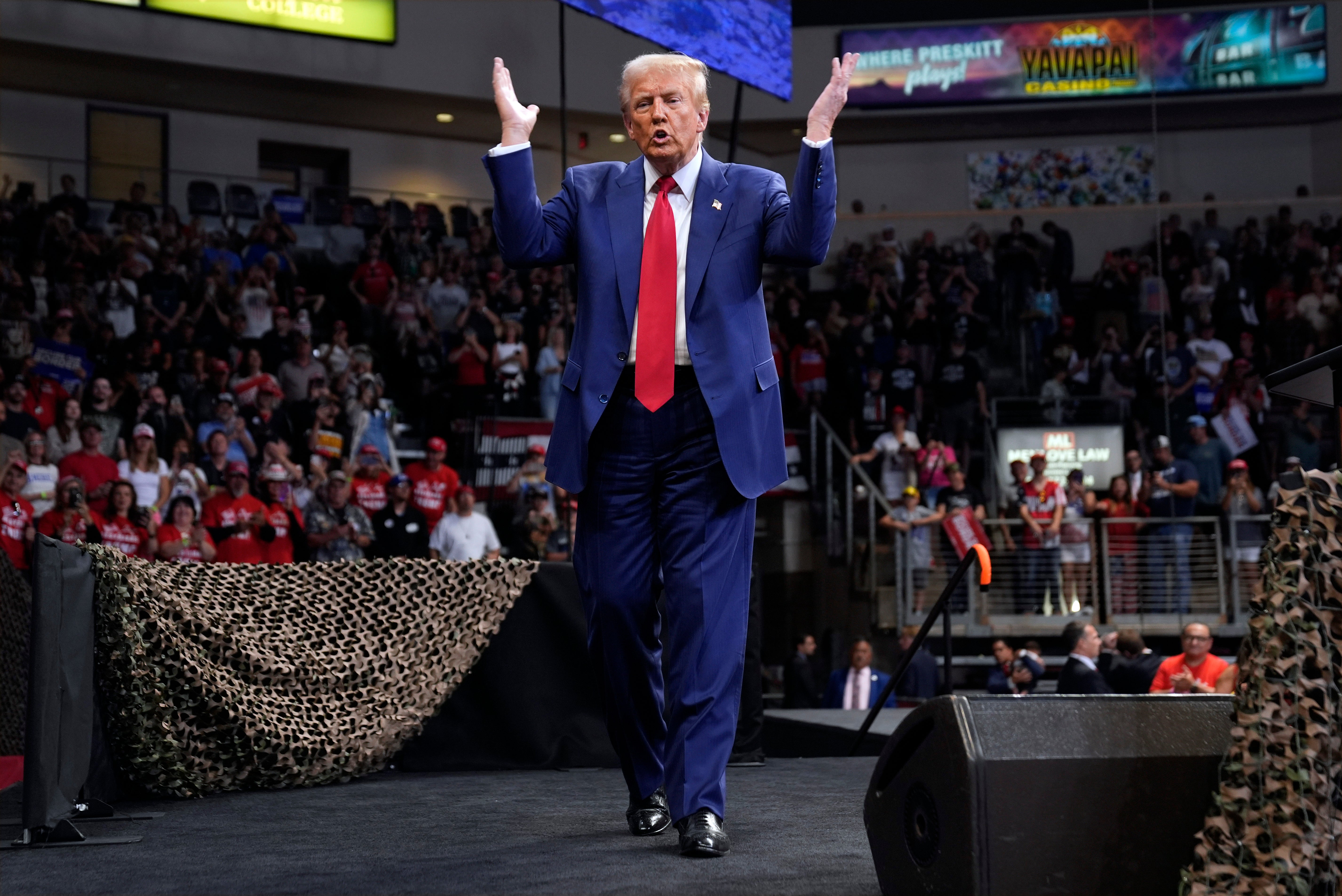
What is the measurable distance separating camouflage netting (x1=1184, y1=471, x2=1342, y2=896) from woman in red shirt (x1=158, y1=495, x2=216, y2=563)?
6932mm

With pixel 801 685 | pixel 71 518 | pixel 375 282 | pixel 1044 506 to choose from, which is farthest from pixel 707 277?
pixel 375 282

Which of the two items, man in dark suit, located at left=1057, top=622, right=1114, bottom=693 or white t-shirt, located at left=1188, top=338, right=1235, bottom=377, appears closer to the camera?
man in dark suit, located at left=1057, top=622, right=1114, bottom=693

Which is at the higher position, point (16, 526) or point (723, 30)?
point (723, 30)

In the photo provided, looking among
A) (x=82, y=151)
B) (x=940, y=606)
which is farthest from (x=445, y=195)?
(x=940, y=606)

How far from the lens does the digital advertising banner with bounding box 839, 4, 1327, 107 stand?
1723 centimetres

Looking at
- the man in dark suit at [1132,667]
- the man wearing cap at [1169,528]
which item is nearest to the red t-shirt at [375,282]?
the man wearing cap at [1169,528]

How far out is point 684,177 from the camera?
298cm

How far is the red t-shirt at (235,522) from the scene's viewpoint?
8516 mm

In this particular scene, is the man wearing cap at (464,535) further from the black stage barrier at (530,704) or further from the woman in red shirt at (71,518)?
the black stage barrier at (530,704)

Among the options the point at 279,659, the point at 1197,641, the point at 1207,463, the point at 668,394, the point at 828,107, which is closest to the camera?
the point at 828,107

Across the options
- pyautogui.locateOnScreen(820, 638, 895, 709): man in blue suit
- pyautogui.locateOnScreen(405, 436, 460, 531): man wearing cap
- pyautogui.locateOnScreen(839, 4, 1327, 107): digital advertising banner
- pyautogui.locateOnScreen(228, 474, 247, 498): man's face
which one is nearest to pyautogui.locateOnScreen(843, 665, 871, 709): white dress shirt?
Answer: pyautogui.locateOnScreen(820, 638, 895, 709): man in blue suit

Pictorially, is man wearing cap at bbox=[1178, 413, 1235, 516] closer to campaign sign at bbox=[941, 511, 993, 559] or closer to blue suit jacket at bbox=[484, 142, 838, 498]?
campaign sign at bbox=[941, 511, 993, 559]

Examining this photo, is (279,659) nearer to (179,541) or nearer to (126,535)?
(179,541)

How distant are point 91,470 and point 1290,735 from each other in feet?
26.7
